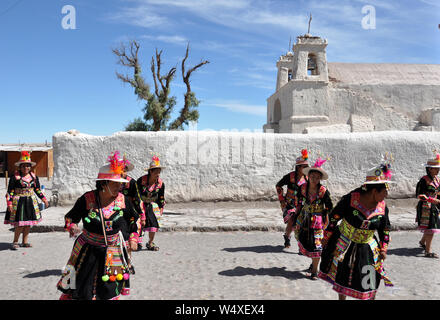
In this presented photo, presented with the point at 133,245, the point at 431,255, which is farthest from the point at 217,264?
the point at 431,255

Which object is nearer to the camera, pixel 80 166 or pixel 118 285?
pixel 118 285

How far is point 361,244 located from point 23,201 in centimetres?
576

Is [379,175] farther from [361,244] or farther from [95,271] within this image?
[95,271]

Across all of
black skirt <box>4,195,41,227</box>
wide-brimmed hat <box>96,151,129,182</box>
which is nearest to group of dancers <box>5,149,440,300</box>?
wide-brimmed hat <box>96,151,129,182</box>

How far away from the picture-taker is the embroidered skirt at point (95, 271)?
3.12 metres

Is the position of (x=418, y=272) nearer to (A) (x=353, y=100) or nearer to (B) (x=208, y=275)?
(B) (x=208, y=275)

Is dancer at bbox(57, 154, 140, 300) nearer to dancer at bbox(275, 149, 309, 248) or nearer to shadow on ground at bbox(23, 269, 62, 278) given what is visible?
shadow on ground at bbox(23, 269, 62, 278)

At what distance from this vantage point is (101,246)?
10.7 ft

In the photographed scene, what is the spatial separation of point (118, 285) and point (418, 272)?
4.13m

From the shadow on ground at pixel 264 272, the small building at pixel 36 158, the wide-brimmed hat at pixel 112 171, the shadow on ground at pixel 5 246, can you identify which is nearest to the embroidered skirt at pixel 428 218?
the shadow on ground at pixel 264 272

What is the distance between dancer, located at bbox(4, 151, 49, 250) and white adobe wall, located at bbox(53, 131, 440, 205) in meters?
3.49

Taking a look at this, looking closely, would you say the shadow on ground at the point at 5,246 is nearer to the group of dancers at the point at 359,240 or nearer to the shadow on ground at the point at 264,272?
the shadow on ground at the point at 264,272
